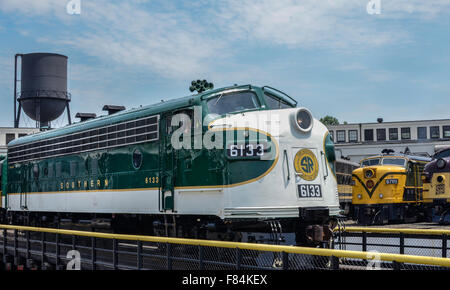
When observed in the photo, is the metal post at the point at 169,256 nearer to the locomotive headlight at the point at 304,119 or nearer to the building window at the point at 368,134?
the locomotive headlight at the point at 304,119

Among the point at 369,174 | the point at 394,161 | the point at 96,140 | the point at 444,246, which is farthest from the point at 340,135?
the point at 444,246

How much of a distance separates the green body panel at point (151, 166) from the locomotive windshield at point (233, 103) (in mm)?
160

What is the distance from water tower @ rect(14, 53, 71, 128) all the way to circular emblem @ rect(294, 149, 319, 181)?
41355 mm

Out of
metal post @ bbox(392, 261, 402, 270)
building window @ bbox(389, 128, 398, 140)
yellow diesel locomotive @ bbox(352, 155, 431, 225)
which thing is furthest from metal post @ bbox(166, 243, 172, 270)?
building window @ bbox(389, 128, 398, 140)

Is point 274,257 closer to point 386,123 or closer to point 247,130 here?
point 247,130

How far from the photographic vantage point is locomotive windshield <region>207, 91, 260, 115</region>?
39.2 feet

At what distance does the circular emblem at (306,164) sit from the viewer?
453 inches

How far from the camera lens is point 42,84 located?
50062 millimetres

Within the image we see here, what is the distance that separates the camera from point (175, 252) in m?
9.76

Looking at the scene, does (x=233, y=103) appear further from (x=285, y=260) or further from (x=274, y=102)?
(x=285, y=260)

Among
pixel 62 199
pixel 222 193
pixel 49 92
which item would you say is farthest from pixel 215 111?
pixel 49 92

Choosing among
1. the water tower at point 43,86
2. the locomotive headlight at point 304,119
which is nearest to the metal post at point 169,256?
the locomotive headlight at point 304,119

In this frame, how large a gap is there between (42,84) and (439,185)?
1519 inches
